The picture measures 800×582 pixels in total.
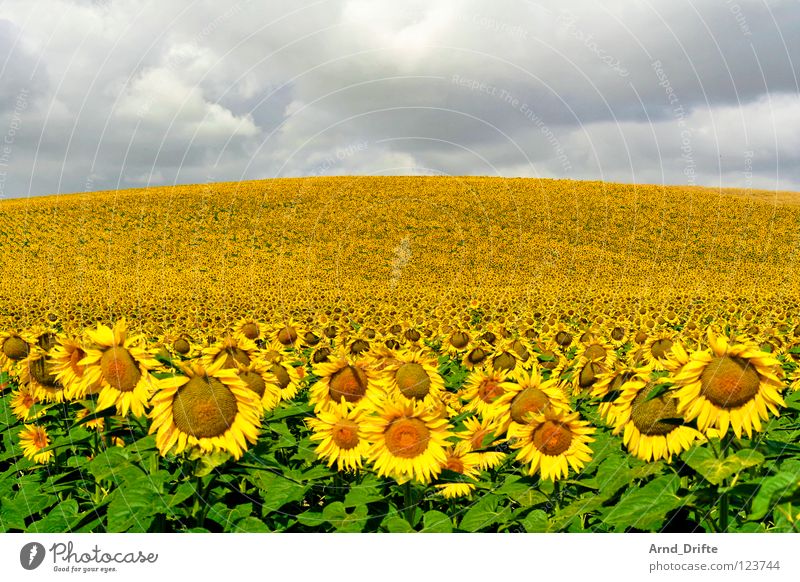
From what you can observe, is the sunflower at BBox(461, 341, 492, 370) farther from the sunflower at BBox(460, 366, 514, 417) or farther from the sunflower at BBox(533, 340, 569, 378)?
the sunflower at BBox(460, 366, 514, 417)

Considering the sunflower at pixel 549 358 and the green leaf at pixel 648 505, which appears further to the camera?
the sunflower at pixel 549 358

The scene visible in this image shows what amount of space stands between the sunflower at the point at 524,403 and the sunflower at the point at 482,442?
0.10 metres

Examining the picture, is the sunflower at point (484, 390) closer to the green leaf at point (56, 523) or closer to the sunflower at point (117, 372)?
the sunflower at point (117, 372)

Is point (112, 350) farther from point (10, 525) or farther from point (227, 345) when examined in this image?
point (10, 525)

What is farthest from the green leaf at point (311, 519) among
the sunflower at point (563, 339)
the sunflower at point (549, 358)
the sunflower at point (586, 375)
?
the sunflower at point (563, 339)

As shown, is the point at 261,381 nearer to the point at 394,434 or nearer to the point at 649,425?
the point at 394,434

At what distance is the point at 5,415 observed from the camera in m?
6.31

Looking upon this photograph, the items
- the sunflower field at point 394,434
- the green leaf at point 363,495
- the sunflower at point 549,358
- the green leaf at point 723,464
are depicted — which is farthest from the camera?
the sunflower at point 549,358

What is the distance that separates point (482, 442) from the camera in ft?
14.1

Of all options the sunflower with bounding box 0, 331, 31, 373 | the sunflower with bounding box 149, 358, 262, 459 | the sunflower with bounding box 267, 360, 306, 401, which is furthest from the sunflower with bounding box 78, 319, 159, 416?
the sunflower with bounding box 0, 331, 31, 373

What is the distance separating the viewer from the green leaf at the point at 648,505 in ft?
10.7

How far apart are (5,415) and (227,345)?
3194 millimetres

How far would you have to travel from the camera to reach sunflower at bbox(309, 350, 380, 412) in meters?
4.91

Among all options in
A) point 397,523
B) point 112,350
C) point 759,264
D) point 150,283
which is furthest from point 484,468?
point 759,264
